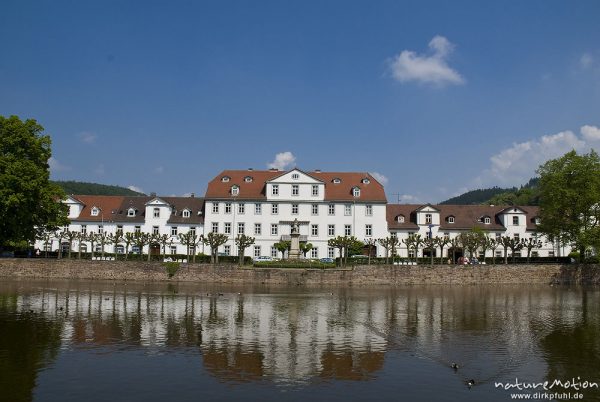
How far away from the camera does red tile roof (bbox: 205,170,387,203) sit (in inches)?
2854

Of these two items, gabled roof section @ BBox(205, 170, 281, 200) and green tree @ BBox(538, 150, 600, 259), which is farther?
gabled roof section @ BBox(205, 170, 281, 200)

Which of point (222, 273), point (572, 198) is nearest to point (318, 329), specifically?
point (222, 273)

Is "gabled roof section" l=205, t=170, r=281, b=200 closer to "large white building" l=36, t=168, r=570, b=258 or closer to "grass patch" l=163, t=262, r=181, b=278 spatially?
"large white building" l=36, t=168, r=570, b=258

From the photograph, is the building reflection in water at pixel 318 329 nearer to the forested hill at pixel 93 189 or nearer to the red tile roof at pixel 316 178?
the red tile roof at pixel 316 178

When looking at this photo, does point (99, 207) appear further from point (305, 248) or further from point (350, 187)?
point (350, 187)

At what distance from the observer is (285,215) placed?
236ft

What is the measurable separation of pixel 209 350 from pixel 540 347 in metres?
11.9

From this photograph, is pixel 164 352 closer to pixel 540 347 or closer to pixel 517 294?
pixel 540 347

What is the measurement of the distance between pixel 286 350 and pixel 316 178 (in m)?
54.3

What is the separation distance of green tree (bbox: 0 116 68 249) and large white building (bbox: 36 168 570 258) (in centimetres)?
2093

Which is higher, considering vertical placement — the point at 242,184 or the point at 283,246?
the point at 242,184

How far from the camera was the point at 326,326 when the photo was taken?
23969 mm

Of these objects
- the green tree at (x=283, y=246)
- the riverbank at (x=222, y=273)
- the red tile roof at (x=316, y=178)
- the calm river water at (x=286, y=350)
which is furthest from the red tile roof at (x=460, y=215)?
the calm river water at (x=286, y=350)

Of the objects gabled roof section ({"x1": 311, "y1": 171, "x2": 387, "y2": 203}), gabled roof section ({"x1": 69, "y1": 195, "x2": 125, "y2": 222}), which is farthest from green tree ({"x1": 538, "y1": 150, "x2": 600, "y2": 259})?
gabled roof section ({"x1": 69, "y1": 195, "x2": 125, "y2": 222})
